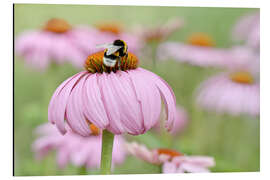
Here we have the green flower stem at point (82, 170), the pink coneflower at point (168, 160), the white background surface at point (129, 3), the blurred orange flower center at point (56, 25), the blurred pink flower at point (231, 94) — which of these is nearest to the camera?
the pink coneflower at point (168, 160)

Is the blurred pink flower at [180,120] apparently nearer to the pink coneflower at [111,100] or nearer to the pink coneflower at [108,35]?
the pink coneflower at [108,35]

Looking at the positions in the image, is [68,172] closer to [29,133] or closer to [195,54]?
[29,133]

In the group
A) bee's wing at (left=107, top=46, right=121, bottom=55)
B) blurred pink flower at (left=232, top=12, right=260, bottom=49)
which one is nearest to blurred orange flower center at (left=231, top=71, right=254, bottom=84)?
blurred pink flower at (left=232, top=12, right=260, bottom=49)

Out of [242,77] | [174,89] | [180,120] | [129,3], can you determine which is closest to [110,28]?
[129,3]

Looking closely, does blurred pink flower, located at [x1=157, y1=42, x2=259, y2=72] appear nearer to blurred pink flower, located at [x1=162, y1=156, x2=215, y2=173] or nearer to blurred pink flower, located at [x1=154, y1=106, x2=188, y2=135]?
blurred pink flower, located at [x1=154, y1=106, x2=188, y2=135]

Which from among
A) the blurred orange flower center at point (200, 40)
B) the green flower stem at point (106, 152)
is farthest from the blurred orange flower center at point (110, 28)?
the green flower stem at point (106, 152)
